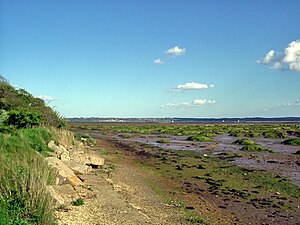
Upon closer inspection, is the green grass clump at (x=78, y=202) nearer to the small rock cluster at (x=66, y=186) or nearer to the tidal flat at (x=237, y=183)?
the small rock cluster at (x=66, y=186)

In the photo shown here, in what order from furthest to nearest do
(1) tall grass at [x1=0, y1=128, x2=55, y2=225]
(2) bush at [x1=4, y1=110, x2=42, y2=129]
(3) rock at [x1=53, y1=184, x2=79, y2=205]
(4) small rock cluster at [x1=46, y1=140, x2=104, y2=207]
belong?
(2) bush at [x1=4, y1=110, x2=42, y2=129], (3) rock at [x1=53, y1=184, x2=79, y2=205], (4) small rock cluster at [x1=46, y1=140, x2=104, y2=207], (1) tall grass at [x1=0, y1=128, x2=55, y2=225]

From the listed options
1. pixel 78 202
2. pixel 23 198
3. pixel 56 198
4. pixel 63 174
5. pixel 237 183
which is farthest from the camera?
pixel 237 183

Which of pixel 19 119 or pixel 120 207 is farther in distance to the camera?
pixel 19 119

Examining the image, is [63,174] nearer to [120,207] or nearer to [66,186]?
[66,186]

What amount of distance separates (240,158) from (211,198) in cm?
1483

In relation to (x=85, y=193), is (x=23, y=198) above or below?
above

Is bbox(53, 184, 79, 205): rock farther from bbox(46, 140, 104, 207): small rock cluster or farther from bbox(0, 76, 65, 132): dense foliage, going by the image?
bbox(0, 76, 65, 132): dense foliage

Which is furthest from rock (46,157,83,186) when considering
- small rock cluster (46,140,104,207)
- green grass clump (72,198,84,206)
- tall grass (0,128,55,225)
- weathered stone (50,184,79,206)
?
tall grass (0,128,55,225)

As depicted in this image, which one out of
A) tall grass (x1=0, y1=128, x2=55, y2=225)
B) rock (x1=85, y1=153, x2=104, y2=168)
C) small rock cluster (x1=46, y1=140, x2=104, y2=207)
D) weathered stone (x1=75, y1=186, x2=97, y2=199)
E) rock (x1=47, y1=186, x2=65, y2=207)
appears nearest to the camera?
tall grass (x1=0, y1=128, x2=55, y2=225)

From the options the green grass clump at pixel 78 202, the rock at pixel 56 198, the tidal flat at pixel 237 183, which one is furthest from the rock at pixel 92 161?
the rock at pixel 56 198

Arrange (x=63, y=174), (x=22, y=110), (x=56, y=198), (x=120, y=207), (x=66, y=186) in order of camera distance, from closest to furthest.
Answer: (x=56, y=198) < (x=120, y=207) < (x=66, y=186) < (x=63, y=174) < (x=22, y=110)

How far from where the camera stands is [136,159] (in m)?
30.3

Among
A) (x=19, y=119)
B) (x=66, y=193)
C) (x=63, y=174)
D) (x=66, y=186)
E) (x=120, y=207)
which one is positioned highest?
(x=19, y=119)

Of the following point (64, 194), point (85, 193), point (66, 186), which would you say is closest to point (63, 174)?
point (66, 186)
